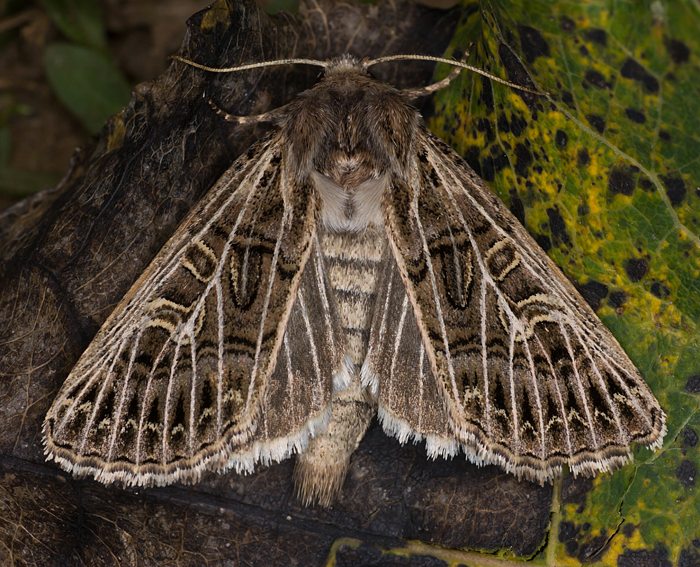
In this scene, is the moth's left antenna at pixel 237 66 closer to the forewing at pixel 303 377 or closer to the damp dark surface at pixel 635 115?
the forewing at pixel 303 377

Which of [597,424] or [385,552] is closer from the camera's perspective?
[597,424]

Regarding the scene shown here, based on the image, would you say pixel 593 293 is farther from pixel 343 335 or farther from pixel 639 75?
pixel 343 335

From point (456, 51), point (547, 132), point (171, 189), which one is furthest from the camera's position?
point (456, 51)

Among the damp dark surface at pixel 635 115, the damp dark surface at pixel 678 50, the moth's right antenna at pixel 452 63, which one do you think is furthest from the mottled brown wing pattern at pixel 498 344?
the damp dark surface at pixel 678 50

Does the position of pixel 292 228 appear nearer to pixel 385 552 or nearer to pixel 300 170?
pixel 300 170

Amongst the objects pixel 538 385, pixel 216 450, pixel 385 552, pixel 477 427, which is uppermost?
pixel 538 385

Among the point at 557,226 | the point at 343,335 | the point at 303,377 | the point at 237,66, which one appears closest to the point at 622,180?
the point at 557,226

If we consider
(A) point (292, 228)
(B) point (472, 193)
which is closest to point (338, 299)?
(A) point (292, 228)
